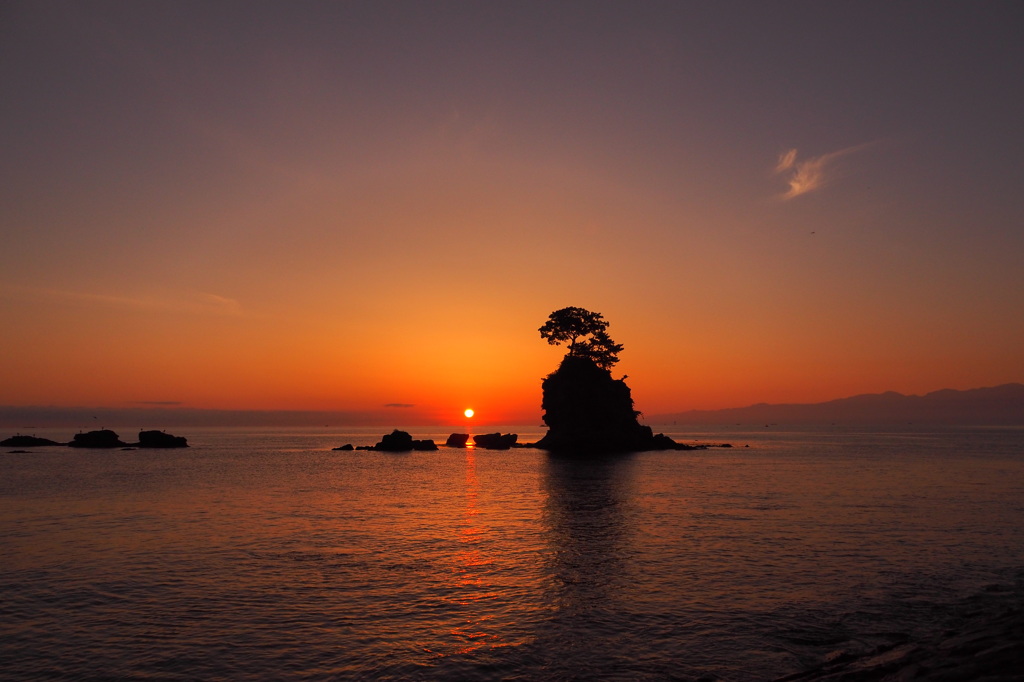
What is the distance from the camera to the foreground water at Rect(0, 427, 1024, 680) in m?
16.5

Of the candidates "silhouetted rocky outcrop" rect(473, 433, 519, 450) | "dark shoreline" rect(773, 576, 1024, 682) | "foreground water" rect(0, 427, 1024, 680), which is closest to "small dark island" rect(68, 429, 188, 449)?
"silhouetted rocky outcrop" rect(473, 433, 519, 450)

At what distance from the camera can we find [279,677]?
1516cm

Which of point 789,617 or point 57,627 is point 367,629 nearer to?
point 57,627

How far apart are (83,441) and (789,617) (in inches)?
6639

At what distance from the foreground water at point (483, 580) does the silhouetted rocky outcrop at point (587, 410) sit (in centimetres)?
6009

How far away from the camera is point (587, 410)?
4577 inches

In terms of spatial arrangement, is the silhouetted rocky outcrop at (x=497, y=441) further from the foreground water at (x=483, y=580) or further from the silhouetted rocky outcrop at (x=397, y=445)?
the foreground water at (x=483, y=580)

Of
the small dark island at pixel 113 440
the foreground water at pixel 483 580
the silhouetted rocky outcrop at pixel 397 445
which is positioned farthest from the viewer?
the silhouetted rocky outcrop at pixel 397 445

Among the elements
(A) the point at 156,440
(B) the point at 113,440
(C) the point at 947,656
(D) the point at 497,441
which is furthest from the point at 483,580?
(B) the point at 113,440

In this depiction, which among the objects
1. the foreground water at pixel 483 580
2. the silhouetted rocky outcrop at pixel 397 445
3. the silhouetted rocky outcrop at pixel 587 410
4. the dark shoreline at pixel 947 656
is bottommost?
the foreground water at pixel 483 580

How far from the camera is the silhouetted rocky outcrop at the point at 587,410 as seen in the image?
113500mm

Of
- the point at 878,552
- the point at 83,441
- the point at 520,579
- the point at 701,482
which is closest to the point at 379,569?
the point at 520,579

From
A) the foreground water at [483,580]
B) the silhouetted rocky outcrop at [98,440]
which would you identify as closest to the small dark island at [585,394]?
the foreground water at [483,580]

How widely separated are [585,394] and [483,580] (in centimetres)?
9071
